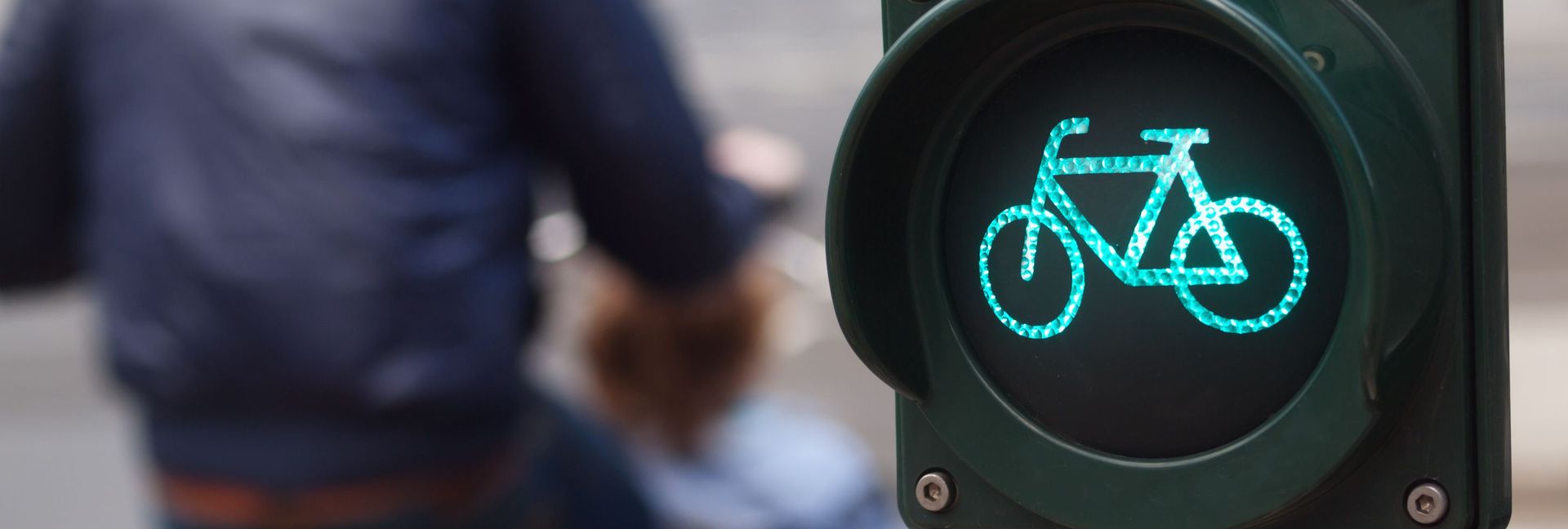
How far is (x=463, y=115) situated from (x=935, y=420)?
100 centimetres

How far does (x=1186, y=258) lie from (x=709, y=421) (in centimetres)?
189

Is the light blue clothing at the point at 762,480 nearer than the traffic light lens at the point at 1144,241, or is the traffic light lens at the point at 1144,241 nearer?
the traffic light lens at the point at 1144,241

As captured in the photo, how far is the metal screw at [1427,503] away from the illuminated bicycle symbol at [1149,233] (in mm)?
85

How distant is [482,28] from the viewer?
5.50ft

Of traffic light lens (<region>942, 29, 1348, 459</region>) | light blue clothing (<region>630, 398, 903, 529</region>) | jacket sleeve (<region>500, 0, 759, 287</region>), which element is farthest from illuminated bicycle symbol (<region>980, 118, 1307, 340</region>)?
light blue clothing (<region>630, 398, 903, 529</region>)

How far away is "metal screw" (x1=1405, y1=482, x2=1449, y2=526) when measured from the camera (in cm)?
68

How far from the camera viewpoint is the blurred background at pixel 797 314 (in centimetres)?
480

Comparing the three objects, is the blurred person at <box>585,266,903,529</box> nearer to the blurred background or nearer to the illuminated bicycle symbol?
the blurred background

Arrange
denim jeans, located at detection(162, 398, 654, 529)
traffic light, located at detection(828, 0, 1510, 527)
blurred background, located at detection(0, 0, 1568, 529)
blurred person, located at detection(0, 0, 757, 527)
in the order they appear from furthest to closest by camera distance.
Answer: blurred background, located at detection(0, 0, 1568, 529), denim jeans, located at detection(162, 398, 654, 529), blurred person, located at detection(0, 0, 757, 527), traffic light, located at detection(828, 0, 1510, 527)

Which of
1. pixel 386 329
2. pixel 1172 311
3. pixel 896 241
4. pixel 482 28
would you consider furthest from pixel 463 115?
pixel 1172 311

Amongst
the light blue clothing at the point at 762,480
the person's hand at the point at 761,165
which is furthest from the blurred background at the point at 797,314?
the light blue clothing at the point at 762,480

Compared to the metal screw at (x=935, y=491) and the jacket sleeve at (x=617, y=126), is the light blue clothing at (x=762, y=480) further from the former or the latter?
the metal screw at (x=935, y=491)

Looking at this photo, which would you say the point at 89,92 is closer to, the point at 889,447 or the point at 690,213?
the point at 690,213

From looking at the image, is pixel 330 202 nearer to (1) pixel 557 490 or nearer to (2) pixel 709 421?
(1) pixel 557 490
